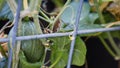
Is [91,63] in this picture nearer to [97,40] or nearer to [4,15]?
[97,40]

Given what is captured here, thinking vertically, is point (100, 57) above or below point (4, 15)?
below

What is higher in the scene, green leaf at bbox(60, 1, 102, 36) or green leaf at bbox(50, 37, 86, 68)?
green leaf at bbox(60, 1, 102, 36)

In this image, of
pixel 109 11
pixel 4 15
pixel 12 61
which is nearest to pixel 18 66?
pixel 12 61

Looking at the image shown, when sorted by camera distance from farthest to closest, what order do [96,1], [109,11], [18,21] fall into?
[109,11] < [96,1] < [18,21]

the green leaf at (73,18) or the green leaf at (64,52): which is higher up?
the green leaf at (73,18)

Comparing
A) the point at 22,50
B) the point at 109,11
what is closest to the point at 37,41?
the point at 22,50

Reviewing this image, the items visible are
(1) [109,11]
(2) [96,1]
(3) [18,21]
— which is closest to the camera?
(3) [18,21]

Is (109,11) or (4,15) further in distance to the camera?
(109,11)
